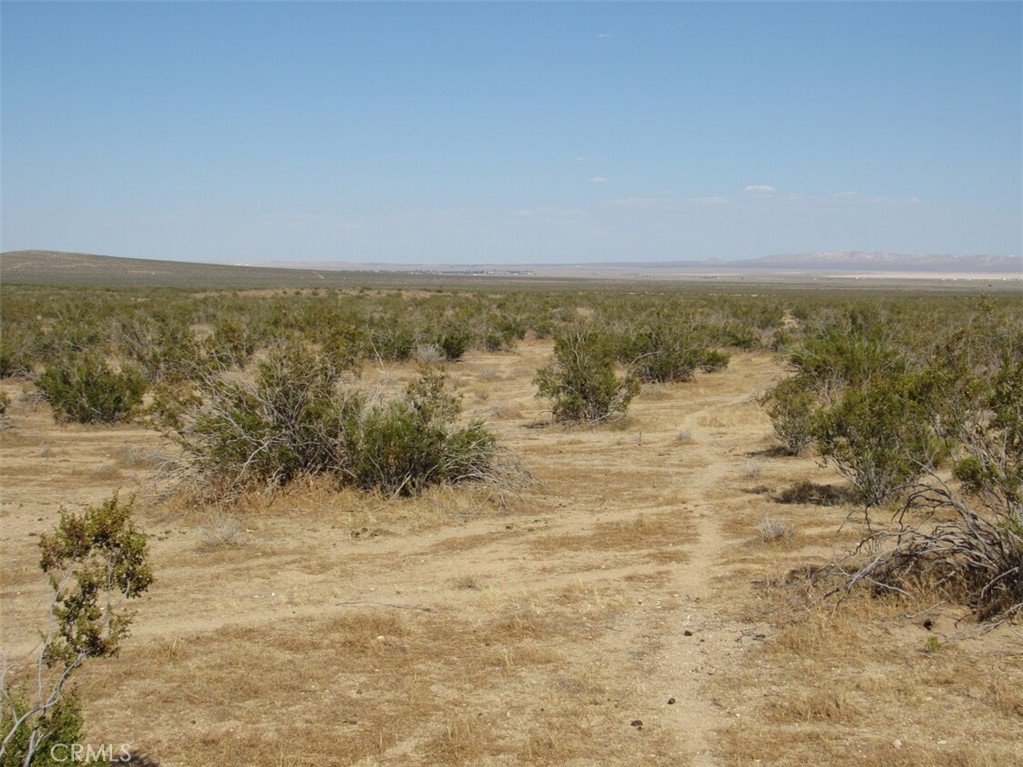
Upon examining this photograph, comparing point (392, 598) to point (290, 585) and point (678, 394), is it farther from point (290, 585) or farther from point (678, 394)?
point (678, 394)

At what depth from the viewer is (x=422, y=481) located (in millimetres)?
10906

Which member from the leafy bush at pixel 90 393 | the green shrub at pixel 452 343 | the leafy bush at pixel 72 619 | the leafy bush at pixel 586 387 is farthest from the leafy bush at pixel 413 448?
the green shrub at pixel 452 343

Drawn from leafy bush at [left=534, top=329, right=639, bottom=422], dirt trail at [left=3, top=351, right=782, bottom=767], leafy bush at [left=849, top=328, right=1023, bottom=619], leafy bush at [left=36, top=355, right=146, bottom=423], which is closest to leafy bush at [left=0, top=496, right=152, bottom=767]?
dirt trail at [left=3, top=351, right=782, bottom=767]

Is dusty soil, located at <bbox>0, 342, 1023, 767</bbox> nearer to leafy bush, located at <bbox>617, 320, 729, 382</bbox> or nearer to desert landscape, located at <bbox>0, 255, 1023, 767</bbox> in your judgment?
desert landscape, located at <bbox>0, 255, 1023, 767</bbox>

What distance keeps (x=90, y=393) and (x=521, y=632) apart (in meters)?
12.8

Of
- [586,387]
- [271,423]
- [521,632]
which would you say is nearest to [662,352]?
[586,387]

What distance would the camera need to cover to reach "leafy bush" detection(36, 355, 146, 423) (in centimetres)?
1662

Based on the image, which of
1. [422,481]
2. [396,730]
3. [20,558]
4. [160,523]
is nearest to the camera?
[396,730]

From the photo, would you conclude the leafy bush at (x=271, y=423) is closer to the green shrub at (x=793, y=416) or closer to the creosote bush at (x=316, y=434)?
the creosote bush at (x=316, y=434)

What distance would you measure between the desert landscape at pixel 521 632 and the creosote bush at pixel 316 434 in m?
0.28

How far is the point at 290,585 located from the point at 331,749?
10.4 ft

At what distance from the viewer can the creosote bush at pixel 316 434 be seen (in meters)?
10.7

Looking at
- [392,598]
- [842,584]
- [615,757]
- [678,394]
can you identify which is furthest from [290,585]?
[678,394]

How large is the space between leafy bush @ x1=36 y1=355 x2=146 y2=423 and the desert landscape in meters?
4.48
